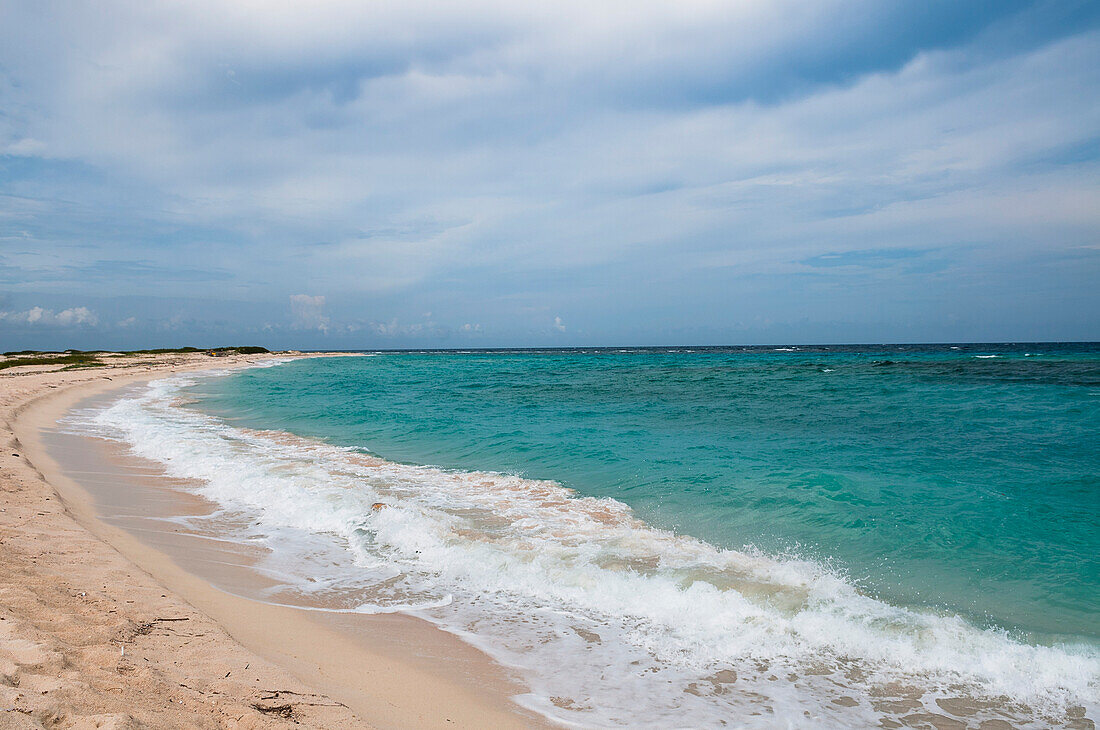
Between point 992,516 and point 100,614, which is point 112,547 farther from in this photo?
point 992,516

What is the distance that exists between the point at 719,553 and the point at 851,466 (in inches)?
238

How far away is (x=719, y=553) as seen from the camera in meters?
6.71

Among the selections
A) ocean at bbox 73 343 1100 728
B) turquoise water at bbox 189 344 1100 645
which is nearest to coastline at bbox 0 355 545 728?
ocean at bbox 73 343 1100 728

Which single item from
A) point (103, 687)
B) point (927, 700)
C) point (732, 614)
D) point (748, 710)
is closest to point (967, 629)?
point (927, 700)

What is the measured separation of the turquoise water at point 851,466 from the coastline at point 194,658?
4395mm

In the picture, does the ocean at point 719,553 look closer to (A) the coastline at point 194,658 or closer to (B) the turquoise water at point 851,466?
(B) the turquoise water at point 851,466

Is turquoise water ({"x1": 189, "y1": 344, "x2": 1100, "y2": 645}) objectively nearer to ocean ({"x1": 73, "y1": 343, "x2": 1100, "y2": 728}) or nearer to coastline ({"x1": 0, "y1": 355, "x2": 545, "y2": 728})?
ocean ({"x1": 73, "y1": 343, "x2": 1100, "y2": 728})

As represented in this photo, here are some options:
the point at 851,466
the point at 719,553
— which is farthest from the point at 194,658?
the point at 851,466

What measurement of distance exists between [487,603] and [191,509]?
558 cm

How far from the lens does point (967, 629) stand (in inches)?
194

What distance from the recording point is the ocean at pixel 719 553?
13.8 feet

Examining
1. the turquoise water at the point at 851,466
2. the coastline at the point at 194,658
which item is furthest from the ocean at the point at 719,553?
the coastline at the point at 194,658

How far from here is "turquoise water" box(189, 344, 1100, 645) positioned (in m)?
6.28

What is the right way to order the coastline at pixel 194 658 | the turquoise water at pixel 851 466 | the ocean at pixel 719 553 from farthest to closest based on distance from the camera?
the turquoise water at pixel 851 466 < the ocean at pixel 719 553 < the coastline at pixel 194 658
